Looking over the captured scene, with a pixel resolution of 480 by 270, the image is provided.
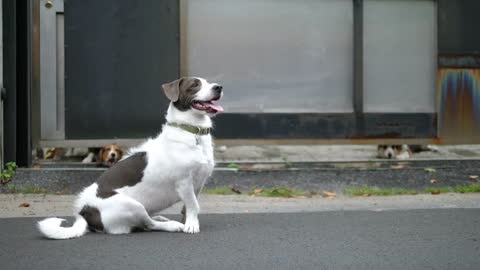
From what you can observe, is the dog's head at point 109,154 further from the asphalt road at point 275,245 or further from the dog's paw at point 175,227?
the dog's paw at point 175,227

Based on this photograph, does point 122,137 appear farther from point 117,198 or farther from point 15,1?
point 117,198

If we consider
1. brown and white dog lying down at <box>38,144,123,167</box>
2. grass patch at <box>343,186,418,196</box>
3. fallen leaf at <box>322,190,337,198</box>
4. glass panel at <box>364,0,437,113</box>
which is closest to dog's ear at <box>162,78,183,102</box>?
fallen leaf at <box>322,190,337,198</box>

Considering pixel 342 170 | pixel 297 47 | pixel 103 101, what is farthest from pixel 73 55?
pixel 342 170

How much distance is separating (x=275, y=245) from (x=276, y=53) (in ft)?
19.0

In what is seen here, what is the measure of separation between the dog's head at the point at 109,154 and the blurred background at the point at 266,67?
125 millimetres

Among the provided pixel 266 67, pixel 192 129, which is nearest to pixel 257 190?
pixel 266 67

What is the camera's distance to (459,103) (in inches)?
472

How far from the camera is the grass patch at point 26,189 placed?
385 inches

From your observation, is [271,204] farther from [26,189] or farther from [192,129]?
[26,189]

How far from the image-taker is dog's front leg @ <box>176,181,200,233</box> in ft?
23.0

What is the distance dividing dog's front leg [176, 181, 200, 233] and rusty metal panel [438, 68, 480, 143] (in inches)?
235

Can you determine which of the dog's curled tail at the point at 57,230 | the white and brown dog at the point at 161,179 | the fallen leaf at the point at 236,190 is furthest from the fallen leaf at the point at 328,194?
the dog's curled tail at the point at 57,230

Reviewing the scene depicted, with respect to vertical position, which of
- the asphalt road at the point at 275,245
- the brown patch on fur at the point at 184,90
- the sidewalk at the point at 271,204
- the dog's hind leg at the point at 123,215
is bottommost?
the sidewalk at the point at 271,204

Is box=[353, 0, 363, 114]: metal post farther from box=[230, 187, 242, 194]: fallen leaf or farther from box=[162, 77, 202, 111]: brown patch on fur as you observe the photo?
box=[162, 77, 202, 111]: brown patch on fur
